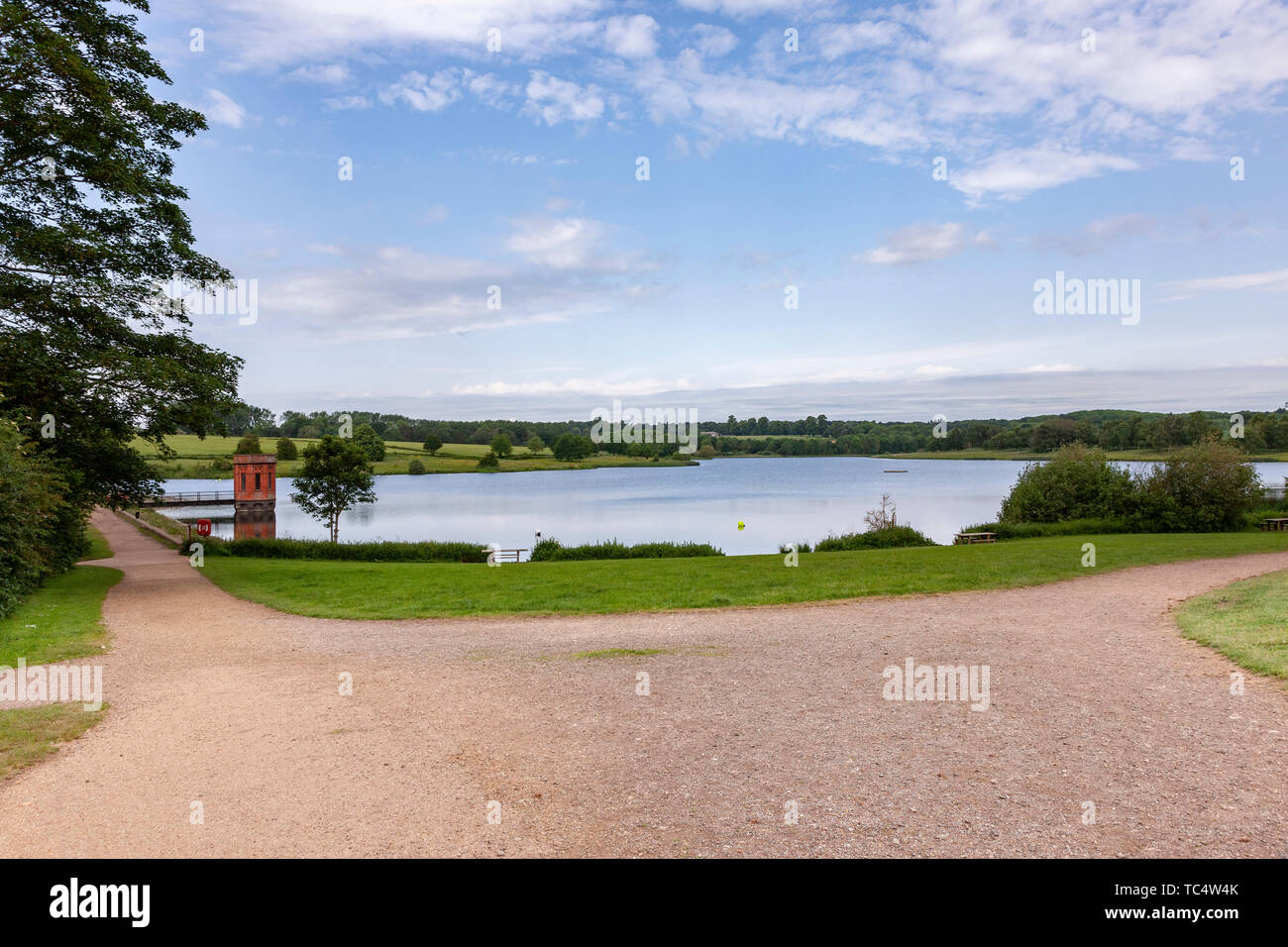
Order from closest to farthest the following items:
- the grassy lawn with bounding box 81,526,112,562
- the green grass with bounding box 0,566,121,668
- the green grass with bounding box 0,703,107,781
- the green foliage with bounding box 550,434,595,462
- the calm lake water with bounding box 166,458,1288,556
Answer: the green grass with bounding box 0,703,107,781, the green grass with bounding box 0,566,121,668, the grassy lawn with bounding box 81,526,112,562, the calm lake water with bounding box 166,458,1288,556, the green foliage with bounding box 550,434,595,462

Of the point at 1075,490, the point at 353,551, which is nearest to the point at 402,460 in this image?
the point at 353,551

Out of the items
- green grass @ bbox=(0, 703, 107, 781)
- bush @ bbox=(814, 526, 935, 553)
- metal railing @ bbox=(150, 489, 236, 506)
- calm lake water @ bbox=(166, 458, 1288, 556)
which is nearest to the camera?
green grass @ bbox=(0, 703, 107, 781)

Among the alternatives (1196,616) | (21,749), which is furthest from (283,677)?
(1196,616)

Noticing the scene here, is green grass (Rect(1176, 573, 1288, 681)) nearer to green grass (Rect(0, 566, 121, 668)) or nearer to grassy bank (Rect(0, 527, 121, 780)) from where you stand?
grassy bank (Rect(0, 527, 121, 780))

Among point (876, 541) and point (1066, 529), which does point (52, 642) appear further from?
point (1066, 529)

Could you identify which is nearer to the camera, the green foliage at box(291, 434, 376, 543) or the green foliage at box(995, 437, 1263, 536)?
the green foliage at box(995, 437, 1263, 536)

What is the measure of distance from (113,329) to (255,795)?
15.9 metres

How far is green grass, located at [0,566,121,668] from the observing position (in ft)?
33.7

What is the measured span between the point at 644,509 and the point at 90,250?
47.8m

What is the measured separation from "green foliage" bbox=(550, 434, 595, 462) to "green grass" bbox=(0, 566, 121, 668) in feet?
348

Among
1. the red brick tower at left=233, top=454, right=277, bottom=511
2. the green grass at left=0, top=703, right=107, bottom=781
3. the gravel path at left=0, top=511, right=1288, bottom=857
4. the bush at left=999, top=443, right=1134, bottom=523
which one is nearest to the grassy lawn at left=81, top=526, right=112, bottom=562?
the gravel path at left=0, top=511, right=1288, bottom=857

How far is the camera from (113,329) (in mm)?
16984

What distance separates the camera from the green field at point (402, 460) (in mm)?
90250
